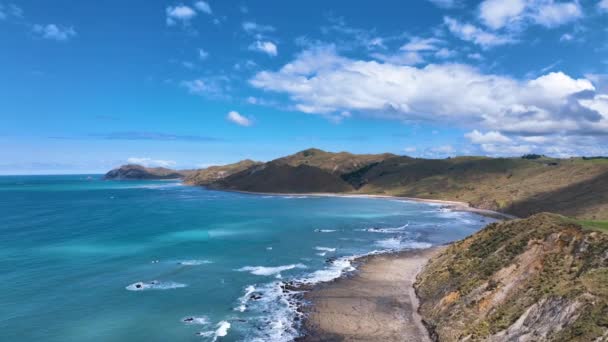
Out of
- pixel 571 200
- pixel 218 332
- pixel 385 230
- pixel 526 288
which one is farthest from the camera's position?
pixel 571 200

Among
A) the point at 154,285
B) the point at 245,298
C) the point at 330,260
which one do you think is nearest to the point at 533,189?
the point at 330,260

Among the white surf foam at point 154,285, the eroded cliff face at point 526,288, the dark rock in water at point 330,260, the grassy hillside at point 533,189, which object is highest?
the grassy hillside at point 533,189

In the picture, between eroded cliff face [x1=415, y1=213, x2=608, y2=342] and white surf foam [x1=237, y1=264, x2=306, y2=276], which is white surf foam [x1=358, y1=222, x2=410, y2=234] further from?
eroded cliff face [x1=415, y1=213, x2=608, y2=342]

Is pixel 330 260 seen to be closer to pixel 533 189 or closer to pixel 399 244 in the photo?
pixel 399 244

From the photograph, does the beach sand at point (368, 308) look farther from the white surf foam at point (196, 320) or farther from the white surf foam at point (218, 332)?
the white surf foam at point (196, 320)

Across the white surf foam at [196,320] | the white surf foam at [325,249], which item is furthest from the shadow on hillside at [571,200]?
the white surf foam at [196,320]

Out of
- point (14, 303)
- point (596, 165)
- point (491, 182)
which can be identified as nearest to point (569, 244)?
point (14, 303)

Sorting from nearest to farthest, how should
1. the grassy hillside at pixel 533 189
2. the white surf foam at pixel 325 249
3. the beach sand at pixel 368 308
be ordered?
1. the beach sand at pixel 368 308
2. the white surf foam at pixel 325 249
3. the grassy hillside at pixel 533 189
